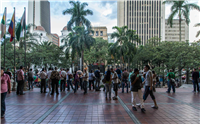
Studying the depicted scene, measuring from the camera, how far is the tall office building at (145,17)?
8731 cm

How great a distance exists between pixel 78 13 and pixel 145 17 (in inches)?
2554

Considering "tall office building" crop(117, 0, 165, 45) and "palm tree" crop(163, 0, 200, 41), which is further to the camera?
"tall office building" crop(117, 0, 165, 45)

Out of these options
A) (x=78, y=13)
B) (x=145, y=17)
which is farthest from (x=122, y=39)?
(x=145, y=17)

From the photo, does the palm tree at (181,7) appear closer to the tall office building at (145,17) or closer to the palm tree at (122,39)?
the palm tree at (122,39)

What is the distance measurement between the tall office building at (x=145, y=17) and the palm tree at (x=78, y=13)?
60.0m

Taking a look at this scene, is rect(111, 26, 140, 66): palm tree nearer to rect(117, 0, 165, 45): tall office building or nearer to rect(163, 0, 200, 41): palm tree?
rect(163, 0, 200, 41): palm tree

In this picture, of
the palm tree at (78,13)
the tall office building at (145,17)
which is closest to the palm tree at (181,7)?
the palm tree at (78,13)

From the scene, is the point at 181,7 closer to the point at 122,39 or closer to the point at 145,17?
the point at 122,39

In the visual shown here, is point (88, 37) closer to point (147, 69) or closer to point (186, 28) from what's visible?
point (147, 69)

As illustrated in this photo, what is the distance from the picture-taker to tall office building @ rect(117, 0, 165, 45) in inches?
3438

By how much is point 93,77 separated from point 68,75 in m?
1.89

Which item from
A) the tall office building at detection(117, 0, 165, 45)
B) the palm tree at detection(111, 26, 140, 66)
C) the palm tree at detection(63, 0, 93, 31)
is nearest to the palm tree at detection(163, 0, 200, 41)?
the palm tree at detection(111, 26, 140, 66)

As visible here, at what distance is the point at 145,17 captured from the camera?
88375 mm

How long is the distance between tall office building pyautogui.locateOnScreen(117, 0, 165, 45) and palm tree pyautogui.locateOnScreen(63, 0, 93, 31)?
59973mm
